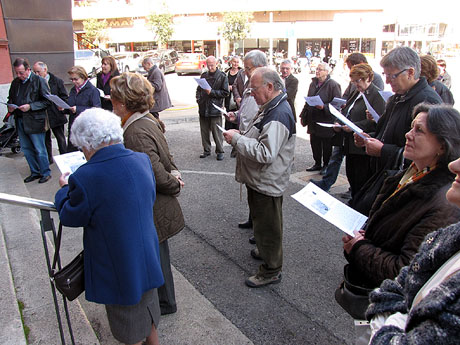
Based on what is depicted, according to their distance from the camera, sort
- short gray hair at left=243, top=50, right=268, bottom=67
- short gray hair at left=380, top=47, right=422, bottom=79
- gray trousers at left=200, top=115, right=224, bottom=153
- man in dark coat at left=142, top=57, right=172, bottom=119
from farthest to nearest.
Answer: man in dark coat at left=142, top=57, right=172, bottom=119 → gray trousers at left=200, top=115, right=224, bottom=153 → short gray hair at left=243, top=50, right=268, bottom=67 → short gray hair at left=380, top=47, right=422, bottom=79

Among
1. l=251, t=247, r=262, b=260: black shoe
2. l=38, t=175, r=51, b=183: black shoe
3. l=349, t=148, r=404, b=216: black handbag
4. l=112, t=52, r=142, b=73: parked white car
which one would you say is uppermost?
l=112, t=52, r=142, b=73: parked white car

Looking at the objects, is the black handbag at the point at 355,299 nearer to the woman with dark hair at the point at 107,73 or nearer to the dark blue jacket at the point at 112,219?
the dark blue jacket at the point at 112,219

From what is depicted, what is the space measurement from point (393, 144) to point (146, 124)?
204 centimetres

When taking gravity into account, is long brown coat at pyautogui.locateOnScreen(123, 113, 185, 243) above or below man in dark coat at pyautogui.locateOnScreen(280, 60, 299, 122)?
below

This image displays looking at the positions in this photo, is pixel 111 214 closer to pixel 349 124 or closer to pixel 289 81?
pixel 349 124

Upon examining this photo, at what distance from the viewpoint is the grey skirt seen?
215 cm

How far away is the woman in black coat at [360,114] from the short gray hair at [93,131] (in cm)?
330

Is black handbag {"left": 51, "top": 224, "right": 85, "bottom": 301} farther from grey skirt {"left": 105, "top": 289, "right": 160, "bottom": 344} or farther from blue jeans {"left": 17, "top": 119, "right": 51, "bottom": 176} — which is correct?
blue jeans {"left": 17, "top": 119, "right": 51, "bottom": 176}

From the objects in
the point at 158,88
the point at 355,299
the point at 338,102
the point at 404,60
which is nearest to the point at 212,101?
the point at 158,88

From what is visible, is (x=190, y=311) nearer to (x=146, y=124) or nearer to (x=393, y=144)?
(x=146, y=124)

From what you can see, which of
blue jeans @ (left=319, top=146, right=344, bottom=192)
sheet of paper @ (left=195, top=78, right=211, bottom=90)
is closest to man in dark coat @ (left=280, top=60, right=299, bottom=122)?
sheet of paper @ (left=195, top=78, right=211, bottom=90)

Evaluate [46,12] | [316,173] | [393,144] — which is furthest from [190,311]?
[46,12]

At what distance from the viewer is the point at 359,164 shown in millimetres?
4777

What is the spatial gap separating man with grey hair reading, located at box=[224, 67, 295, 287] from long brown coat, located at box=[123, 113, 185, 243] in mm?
639
